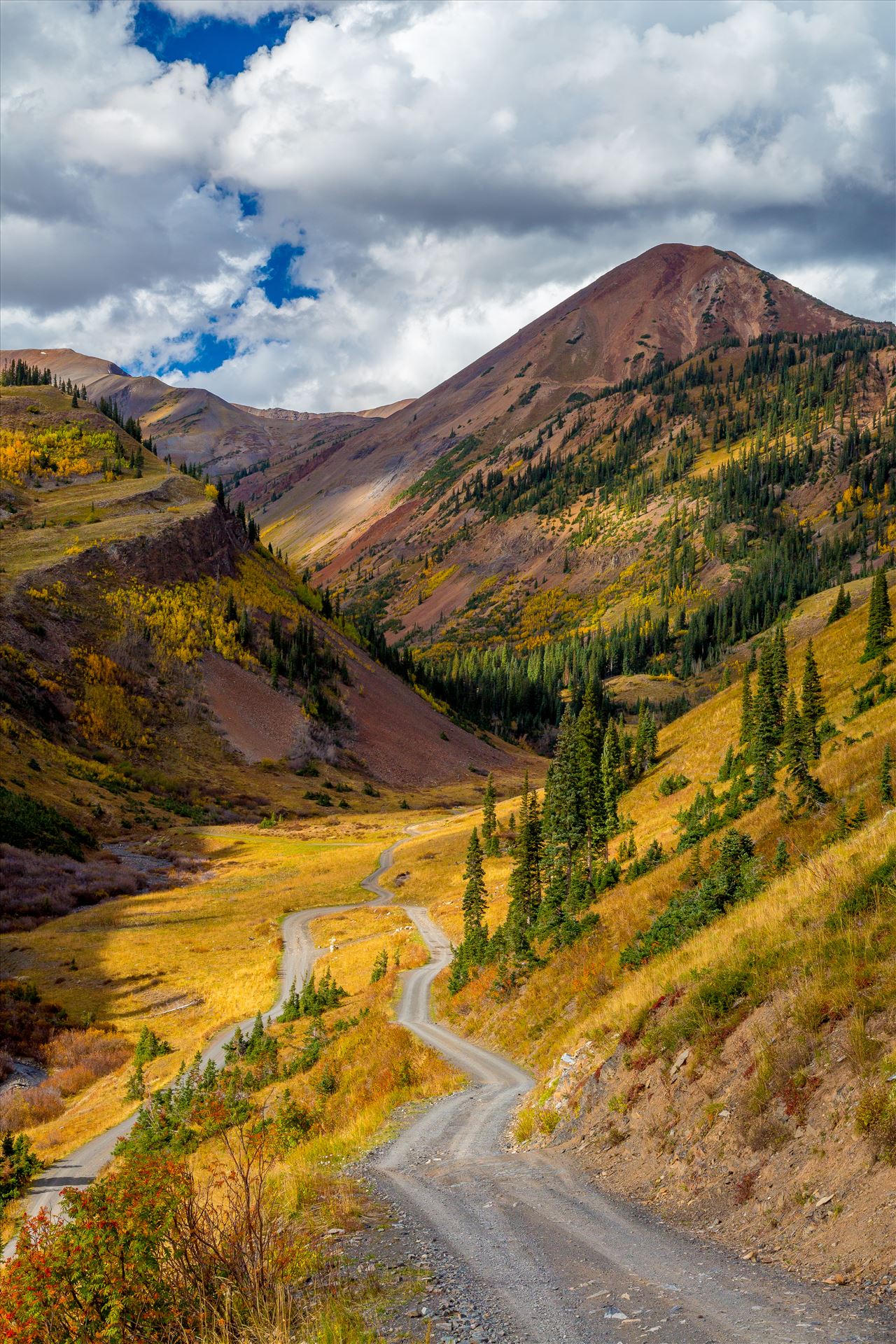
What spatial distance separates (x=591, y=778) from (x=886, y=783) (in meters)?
26.4

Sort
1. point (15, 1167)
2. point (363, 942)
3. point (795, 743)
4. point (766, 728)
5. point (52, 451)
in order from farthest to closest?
point (52, 451)
point (363, 942)
point (766, 728)
point (795, 743)
point (15, 1167)

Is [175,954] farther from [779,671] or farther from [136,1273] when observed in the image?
[136,1273]

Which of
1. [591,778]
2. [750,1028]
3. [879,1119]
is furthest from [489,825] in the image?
[879,1119]

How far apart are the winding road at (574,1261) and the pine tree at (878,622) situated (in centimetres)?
3379

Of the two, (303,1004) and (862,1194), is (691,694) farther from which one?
(862,1194)

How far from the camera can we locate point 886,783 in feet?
68.7

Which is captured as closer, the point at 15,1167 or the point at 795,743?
the point at 15,1167

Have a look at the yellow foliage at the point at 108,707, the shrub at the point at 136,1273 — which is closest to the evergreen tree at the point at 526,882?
the shrub at the point at 136,1273

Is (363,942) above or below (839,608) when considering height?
below

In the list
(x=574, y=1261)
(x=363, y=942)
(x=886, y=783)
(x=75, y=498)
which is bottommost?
(x=363, y=942)

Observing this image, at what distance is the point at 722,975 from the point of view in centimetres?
1411

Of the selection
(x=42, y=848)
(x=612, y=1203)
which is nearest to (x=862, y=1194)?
(x=612, y=1203)

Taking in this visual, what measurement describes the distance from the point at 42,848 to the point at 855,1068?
71543 mm

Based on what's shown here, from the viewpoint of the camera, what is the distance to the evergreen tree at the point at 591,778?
41.6 m
